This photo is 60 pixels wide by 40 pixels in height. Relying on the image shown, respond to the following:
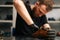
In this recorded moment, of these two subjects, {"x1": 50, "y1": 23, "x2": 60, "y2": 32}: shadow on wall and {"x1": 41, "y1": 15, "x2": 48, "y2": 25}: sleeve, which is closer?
{"x1": 41, "y1": 15, "x2": 48, "y2": 25}: sleeve

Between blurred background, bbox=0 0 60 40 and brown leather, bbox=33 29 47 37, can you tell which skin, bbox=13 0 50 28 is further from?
blurred background, bbox=0 0 60 40

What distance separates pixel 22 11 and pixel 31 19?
0.13 m

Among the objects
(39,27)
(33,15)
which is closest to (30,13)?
(33,15)

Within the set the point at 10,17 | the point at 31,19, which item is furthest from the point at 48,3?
the point at 10,17

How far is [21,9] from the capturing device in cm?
174

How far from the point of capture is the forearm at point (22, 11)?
5.63 ft

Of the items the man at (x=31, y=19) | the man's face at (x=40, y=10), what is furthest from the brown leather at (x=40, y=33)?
the man's face at (x=40, y=10)

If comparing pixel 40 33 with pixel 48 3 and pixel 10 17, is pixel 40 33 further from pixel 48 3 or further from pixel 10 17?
pixel 10 17

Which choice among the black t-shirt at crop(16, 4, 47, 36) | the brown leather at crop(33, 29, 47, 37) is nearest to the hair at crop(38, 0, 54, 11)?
the black t-shirt at crop(16, 4, 47, 36)

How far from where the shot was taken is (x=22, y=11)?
1.75 meters

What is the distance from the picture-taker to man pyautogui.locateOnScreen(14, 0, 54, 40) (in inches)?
70.7

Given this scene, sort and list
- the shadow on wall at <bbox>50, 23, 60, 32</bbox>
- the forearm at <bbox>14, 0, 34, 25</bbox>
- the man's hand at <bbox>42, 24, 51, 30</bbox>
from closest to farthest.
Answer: the forearm at <bbox>14, 0, 34, 25</bbox> → the man's hand at <bbox>42, 24, 51, 30</bbox> → the shadow on wall at <bbox>50, 23, 60, 32</bbox>

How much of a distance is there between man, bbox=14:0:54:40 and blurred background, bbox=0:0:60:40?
158 mm

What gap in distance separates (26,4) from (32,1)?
0.10m
